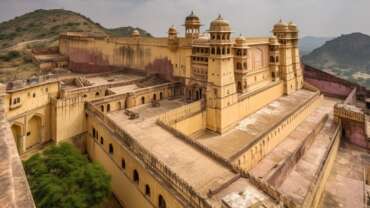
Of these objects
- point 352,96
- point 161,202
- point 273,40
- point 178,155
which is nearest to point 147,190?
point 161,202

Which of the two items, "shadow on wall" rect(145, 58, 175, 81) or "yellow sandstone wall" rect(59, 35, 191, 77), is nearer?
"yellow sandstone wall" rect(59, 35, 191, 77)

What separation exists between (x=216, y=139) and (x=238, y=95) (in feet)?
27.3

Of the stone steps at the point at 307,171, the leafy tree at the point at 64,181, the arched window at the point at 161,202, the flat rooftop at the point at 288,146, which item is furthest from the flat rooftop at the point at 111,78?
the stone steps at the point at 307,171

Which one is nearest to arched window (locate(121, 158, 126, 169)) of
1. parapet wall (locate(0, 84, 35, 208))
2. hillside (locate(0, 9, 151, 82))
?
parapet wall (locate(0, 84, 35, 208))

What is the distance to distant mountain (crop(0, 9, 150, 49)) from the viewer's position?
90.5m

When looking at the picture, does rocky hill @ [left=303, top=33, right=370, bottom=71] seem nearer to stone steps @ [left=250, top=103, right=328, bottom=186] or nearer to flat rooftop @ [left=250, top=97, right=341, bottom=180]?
flat rooftop @ [left=250, top=97, right=341, bottom=180]

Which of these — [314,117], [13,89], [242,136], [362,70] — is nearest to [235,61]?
[242,136]

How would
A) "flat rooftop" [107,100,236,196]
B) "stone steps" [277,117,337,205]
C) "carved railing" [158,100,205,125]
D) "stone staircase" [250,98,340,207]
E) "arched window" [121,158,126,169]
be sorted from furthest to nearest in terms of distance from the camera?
"carved railing" [158,100,205,125] → "stone steps" [277,117,337,205] → "stone staircase" [250,98,340,207] → "arched window" [121,158,126,169] → "flat rooftop" [107,100,236,196]

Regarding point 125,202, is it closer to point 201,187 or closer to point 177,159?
point 177,159

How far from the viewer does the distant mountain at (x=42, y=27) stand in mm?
90494

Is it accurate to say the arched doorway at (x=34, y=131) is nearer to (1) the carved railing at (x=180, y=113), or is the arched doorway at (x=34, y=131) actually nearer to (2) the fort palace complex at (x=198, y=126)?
(2) the fort palace complex at (x=198, y=126)

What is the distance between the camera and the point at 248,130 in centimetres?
2789

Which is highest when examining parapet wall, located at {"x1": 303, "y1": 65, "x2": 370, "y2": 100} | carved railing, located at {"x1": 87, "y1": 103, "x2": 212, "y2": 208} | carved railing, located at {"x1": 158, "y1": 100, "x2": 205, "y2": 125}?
parapet wall, located at {"x1": 303, "y1": 65, "x2": 370, "y2": 100}

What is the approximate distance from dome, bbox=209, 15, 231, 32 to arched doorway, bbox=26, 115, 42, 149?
21014 millimetres
